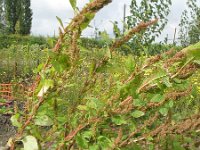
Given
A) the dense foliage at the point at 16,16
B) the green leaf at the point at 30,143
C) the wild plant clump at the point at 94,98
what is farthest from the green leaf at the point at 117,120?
the dense foliage at the point at 16,16

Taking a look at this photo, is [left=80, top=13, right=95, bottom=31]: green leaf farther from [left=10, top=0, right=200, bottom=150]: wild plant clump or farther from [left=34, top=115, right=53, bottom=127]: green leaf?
[left=34, top=115, right=53, bottom=127]: green leaf

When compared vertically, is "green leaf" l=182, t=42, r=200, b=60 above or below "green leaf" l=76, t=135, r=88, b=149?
above

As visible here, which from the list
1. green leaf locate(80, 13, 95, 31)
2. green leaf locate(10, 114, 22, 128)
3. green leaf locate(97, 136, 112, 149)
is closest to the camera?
green leaf locate(80, 13, 95, 31)

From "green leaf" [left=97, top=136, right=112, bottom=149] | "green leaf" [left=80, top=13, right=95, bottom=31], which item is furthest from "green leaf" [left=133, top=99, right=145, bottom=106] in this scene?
"green leaf" [left=80, top=13, right=95, bottom=31]

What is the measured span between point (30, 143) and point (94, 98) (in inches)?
9.3

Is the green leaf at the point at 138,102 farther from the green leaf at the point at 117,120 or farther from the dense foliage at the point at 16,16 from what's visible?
the dense foliage at the point at 16,16

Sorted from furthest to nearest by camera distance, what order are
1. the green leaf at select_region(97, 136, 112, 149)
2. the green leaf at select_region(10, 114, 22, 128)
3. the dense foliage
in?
the dense foliage → the green leaf at select_region(97, 136, 112, 149) → the green leaf at select_region(10, 114, 22, 128)

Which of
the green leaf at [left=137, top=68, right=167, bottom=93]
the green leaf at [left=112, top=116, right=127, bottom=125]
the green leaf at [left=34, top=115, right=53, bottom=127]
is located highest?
the green leaf at [left=137, top=68, right=167, bottom=93]

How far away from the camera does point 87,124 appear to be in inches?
51.6

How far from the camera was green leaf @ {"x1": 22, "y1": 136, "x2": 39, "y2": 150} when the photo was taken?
3.91 feet

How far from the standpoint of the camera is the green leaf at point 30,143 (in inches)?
46.9

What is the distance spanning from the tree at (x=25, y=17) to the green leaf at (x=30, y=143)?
43780 mm

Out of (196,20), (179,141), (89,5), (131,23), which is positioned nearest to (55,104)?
(89,5)

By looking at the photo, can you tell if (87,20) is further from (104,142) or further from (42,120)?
(104,142)
